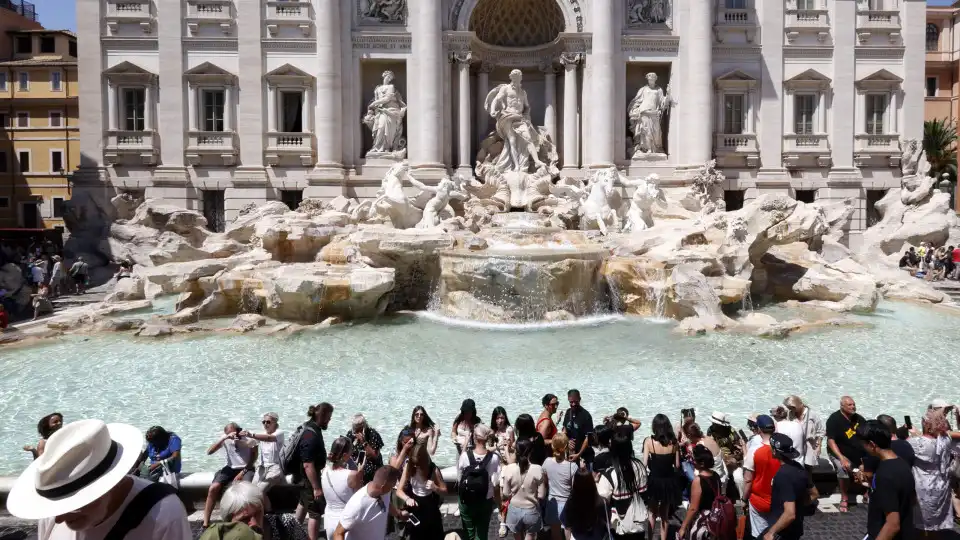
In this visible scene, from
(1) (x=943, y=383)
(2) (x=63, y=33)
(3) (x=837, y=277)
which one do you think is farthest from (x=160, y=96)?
(1) (x=943, y=383)

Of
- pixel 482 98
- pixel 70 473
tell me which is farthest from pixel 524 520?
pixel 482 98

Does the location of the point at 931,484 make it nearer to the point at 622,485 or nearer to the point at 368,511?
the point at 622,485

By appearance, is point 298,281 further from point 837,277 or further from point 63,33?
point 63,33

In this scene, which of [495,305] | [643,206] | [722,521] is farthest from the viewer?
[643,206]

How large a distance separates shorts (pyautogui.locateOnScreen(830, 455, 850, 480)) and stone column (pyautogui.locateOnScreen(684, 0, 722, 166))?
1612 cm

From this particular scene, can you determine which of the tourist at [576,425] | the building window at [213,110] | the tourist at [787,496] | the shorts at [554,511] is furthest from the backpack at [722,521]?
the building window at [213,110]

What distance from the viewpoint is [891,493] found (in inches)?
137

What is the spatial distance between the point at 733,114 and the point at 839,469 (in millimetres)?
18181

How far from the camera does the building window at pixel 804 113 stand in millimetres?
21203

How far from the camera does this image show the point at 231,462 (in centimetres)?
479

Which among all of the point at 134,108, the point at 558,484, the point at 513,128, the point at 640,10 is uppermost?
the point at 640,10

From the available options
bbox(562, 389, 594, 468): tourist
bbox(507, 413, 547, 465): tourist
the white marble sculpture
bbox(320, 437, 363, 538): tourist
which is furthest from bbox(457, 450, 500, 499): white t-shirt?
the white marble sculpture

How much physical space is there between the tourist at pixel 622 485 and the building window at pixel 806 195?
1973 cm

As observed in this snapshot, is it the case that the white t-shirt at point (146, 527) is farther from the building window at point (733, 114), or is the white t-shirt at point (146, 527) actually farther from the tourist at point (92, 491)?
the building window at point (733, 114)
